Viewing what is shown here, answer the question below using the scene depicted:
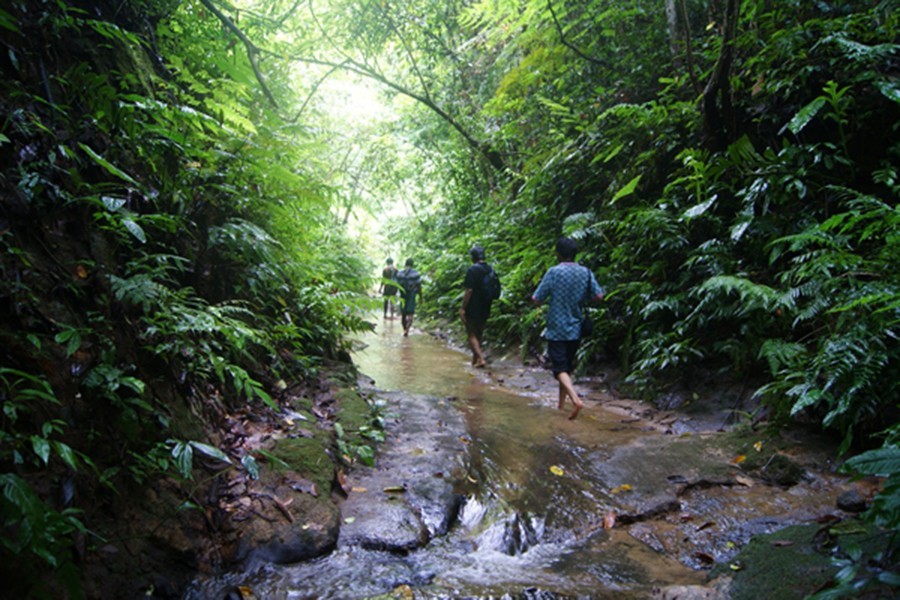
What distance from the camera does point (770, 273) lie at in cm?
533

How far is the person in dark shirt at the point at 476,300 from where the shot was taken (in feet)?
28.6

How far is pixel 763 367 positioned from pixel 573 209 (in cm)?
523

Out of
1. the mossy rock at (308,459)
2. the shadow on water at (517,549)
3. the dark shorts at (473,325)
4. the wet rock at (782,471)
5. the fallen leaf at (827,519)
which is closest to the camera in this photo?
the shadow on water at (517,549)

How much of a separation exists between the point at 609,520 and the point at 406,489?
4.66 ft

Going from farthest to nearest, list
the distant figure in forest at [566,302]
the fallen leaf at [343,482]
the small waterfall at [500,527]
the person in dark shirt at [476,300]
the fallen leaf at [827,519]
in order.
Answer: the person in dark shirt at [476,300]
the distant figure in forest at [566,302]
the fallen leaf at [343,482]
the small waterfall at [500,527]
the fallen leaf at [827,519]

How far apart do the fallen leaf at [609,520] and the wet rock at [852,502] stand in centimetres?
135

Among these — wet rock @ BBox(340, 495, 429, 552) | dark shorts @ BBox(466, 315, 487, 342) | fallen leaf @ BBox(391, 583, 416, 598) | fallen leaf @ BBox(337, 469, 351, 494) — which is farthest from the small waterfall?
dark shorts @ BBox(466, 315, 487, 342)

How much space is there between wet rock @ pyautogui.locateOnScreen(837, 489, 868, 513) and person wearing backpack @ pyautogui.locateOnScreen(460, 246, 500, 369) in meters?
6.18

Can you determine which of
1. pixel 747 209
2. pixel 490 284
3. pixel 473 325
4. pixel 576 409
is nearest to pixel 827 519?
pixel 576 409

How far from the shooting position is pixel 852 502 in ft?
9.60

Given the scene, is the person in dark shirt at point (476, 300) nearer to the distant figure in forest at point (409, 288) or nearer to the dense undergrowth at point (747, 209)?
the dense undergrowth at point (747, 209)

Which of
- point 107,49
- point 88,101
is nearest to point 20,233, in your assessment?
point 88,101

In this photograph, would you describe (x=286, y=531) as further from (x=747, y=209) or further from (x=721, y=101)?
(x=721, y=101)

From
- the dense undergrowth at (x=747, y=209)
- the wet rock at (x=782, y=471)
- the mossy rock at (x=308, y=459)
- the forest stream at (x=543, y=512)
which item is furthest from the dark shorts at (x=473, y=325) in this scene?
the wet rock at (x=782, y=471)
